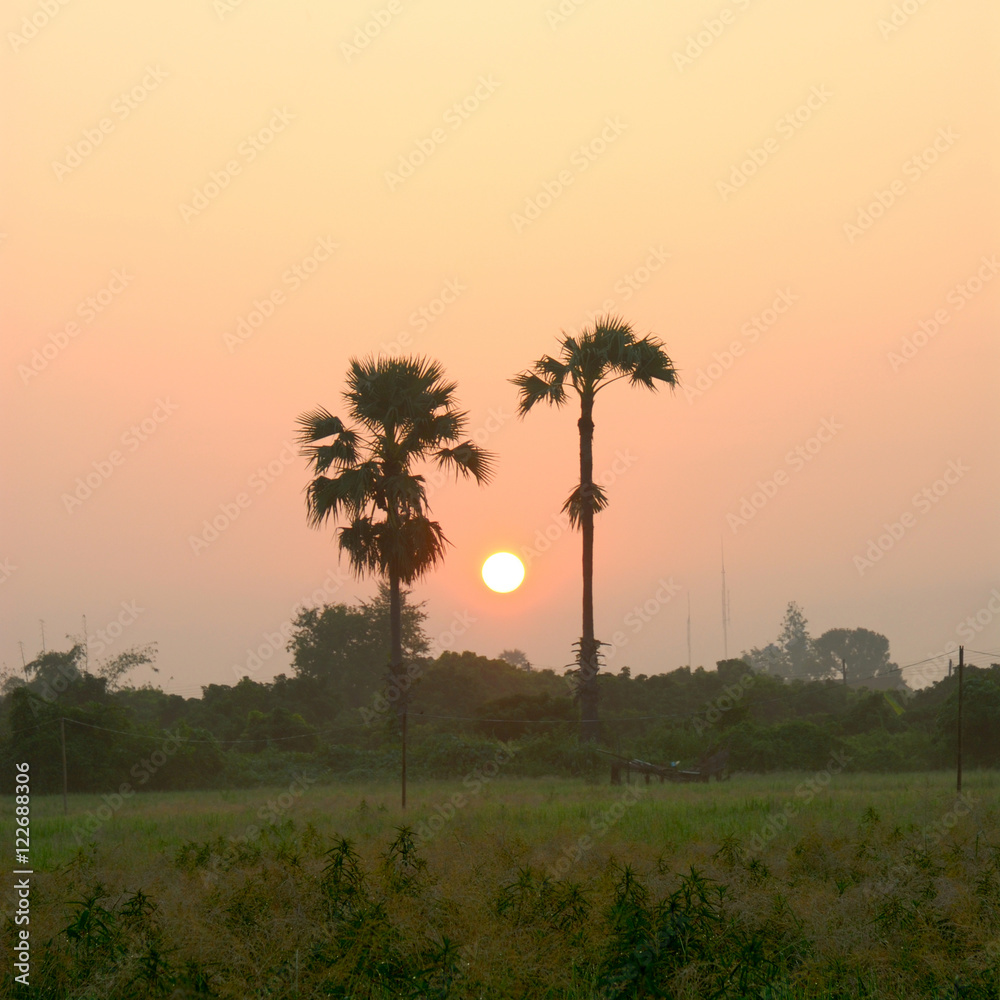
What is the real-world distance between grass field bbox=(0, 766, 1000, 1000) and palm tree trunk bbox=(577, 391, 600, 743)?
53.4ft

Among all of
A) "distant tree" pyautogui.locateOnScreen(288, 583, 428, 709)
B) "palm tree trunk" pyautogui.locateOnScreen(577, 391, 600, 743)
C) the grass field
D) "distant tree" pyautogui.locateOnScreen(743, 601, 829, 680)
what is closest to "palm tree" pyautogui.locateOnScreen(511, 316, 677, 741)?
"palm tree trunk" pyautogui.locateOnScreen(577, 391, 600, 743)

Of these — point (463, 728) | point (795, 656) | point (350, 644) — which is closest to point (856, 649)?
point (795, 656)

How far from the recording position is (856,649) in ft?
544

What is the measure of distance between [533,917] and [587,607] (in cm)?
2201

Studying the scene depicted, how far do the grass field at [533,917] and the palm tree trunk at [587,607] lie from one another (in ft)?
53.4

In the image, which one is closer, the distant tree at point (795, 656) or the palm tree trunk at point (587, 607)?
the palm tree trunk at point (587, 607)

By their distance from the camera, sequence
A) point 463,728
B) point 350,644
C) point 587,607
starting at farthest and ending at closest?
point 350,644
point 463,728
point 587,607

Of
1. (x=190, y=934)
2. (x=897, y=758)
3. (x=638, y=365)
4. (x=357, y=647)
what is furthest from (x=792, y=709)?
(x=190, y=934)

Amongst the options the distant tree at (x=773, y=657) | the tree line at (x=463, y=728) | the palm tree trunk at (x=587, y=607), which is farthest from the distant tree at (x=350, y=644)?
the distant tree at (x=773, y=657)

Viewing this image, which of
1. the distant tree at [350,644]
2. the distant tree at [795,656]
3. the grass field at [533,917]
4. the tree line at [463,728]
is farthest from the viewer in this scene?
the distant tree at [795,656]

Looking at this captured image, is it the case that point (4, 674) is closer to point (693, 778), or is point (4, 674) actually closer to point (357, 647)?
point (357, 647)

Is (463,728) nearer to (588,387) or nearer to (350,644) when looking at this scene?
(588,387)

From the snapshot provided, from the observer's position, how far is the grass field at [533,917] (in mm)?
8195

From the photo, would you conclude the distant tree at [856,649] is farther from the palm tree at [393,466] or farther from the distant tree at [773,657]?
the palm tree at [393,466]
